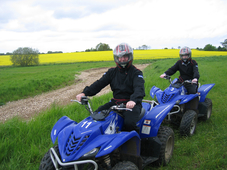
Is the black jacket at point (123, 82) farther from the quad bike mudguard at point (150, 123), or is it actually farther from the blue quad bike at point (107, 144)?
the quad bike mudguard at point (150, 123)

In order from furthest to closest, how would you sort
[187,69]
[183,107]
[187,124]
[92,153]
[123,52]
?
[187,69] < [183,107] < [187,124] < [123,52] < [92,153]

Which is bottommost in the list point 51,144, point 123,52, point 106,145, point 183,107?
point 51,144

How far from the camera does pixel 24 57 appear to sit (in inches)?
1256

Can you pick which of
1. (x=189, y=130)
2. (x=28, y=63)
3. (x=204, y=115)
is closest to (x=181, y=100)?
(x=189, y=130)

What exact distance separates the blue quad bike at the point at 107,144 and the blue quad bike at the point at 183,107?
0.99 meters

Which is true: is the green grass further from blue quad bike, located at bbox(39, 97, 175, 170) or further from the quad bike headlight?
the quad bike headlight

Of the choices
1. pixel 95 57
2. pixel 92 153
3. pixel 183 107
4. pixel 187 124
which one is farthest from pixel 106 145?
pixel 95 57

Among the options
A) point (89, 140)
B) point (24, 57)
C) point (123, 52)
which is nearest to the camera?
point (89, 140)

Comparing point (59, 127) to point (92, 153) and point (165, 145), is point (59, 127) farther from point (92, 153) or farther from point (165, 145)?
point (165, 145)

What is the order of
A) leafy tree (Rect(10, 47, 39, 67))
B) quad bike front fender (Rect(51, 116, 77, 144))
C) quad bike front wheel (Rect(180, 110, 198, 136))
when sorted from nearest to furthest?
quad bike front fender (Rect(51, 116, 77, 144)) → quad bike front wheel (Rect(180, 110, 198, 136)) → leafy tree (Rect(10, 47, 39, 67))

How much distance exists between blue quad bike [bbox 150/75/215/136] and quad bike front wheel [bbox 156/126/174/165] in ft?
2.73

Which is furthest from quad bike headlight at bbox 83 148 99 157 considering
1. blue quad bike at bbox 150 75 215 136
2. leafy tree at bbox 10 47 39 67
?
leafy tree at bbox 10 47 39 67

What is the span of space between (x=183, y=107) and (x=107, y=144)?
3171 mm

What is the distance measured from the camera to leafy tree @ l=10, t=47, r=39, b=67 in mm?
31766
